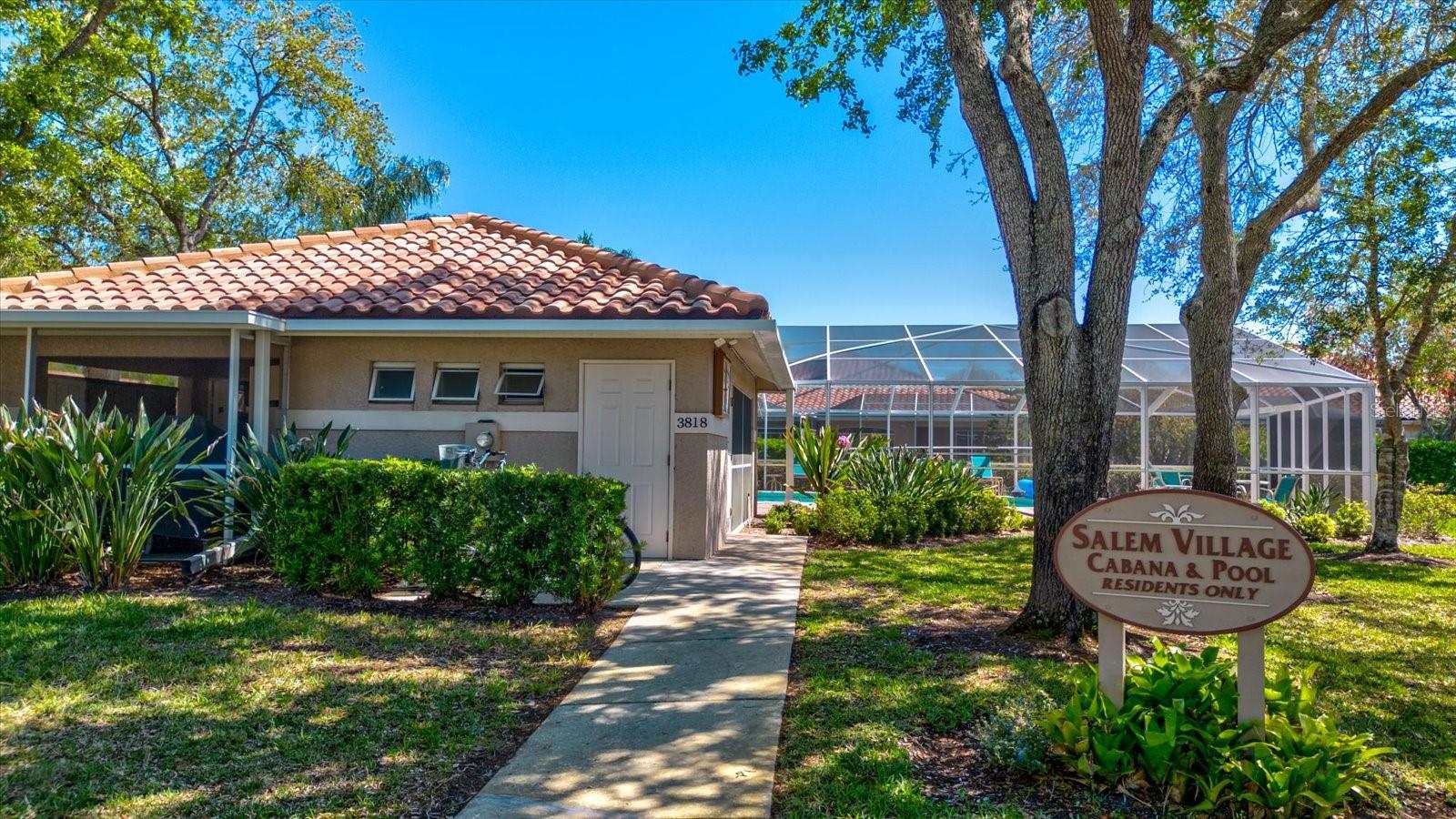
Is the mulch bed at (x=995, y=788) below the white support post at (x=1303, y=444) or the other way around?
below

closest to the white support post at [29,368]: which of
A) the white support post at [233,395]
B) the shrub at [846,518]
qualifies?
the white support post at [233,395]

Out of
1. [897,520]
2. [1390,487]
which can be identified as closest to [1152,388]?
[1390,487]

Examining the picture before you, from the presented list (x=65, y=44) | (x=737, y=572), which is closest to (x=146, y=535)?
(x=737, y=572)

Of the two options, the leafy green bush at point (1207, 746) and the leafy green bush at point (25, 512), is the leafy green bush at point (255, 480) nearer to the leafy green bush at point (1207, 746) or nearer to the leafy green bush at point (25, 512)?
the leafy green bush at point (25, 512)

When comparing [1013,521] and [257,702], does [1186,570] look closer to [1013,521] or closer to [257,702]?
[257,702]

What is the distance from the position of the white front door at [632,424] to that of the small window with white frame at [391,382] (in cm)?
197

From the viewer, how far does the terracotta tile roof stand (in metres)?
8.66

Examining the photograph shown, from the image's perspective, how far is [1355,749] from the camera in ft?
10.9

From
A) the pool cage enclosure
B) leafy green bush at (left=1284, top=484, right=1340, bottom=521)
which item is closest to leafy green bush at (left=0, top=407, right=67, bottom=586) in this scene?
the pool cage enclosure

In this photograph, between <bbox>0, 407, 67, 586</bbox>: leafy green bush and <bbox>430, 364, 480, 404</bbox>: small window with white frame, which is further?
<bbox>430, 364, 480, 404</bbox>: small window with white frame

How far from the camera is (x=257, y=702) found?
14.8 ft

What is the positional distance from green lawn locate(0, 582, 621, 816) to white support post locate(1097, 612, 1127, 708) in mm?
2806

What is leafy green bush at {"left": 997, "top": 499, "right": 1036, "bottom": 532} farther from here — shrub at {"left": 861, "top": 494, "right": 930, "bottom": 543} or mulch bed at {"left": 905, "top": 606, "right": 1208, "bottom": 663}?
mulch bed at {"left": 905, "top": 606, "right": 1208, "bottom": 663}

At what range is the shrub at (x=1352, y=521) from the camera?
13508mm
